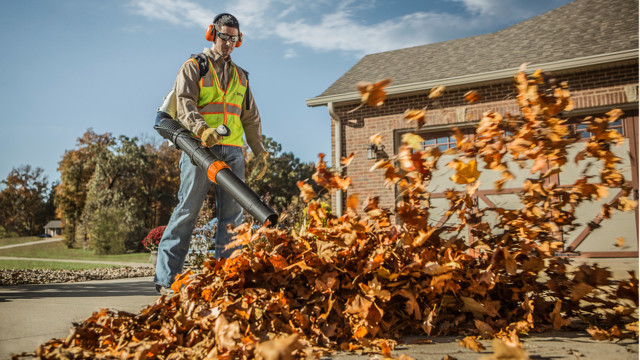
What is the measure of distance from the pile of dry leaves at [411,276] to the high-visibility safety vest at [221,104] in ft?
4.49

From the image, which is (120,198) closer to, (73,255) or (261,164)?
(73,255)

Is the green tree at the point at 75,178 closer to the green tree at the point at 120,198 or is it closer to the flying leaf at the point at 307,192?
the green tree at the point at 120,198

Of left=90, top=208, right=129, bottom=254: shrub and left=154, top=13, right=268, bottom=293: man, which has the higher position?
left=154, top=13, right=268, bottom=293: man

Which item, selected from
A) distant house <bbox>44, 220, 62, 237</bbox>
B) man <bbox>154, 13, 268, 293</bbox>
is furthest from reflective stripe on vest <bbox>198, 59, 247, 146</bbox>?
distant house <bbox>44, 220, 62, 237</bbox>

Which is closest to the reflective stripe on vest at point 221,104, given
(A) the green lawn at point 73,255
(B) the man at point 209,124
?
(B) the man at point 209,124

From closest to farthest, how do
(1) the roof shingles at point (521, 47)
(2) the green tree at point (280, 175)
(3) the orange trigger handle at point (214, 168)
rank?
(3) the orange trigger handle at point (214, 168) → (1) the roof shingles at point (521, 47) → (2) the green tree at point (280, 175)

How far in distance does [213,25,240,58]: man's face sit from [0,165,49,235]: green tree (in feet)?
136

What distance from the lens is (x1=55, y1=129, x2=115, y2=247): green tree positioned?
31.4 metres

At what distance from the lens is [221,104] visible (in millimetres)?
3205

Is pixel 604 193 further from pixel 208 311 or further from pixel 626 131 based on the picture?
pixel 626 131

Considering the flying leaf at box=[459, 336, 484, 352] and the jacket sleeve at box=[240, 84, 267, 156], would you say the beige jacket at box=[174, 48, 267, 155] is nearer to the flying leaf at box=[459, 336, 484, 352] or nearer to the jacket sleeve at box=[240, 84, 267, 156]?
the jacket sleeve at box=[240, 84, 267, 156]

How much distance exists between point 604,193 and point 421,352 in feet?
3.61

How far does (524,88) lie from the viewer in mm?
1844

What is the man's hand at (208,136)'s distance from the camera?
2.78m
